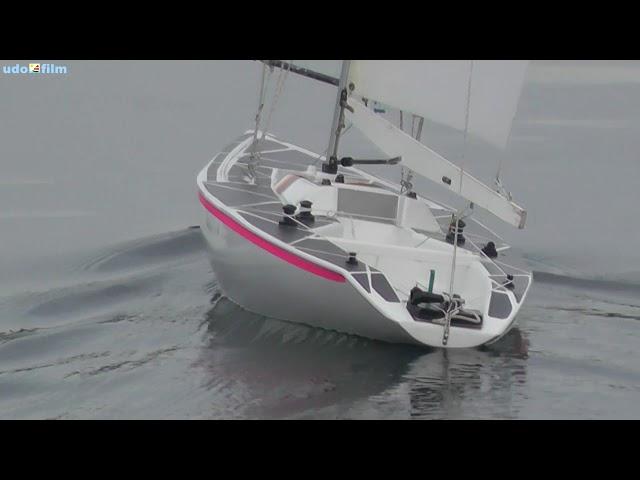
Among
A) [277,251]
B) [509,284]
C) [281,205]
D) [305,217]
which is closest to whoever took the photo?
[277,251]

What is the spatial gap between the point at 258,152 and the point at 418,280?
15.0 ft

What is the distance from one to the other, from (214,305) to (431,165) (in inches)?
133

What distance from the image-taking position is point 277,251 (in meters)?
12.3

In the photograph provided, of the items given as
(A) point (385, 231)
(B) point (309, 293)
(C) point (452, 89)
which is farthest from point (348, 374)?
(C) point (452, 89)

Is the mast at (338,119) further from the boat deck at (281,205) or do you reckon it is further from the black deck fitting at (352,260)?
the black deck fitting at (352,260)

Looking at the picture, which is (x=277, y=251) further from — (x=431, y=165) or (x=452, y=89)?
(x=452, y=89)

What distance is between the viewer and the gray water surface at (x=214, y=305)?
34.6ft

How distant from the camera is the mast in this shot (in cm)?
1482

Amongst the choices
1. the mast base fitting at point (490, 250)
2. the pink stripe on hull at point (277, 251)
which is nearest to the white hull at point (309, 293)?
the pink stripe on hull at point (277, 251)

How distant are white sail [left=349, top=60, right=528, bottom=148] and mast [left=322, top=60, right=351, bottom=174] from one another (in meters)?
0.18

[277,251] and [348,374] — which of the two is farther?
[277,251]

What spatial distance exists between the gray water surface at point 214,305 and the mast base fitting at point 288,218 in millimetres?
1196

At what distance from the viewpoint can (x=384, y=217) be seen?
14.5 metres

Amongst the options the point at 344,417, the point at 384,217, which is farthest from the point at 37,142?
the point at 344,417
